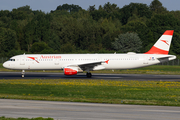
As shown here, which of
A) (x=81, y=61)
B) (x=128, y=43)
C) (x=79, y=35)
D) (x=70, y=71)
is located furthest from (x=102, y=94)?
(x=79, y=35)

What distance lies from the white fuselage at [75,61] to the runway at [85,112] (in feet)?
84.5

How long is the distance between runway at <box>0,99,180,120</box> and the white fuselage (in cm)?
2577

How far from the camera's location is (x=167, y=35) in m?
45.6

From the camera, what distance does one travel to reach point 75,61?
43188 mm

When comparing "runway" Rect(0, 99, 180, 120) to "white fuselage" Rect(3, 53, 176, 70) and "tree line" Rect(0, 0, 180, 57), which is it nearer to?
"white fuselage" Rect(3, 53, 176, 70)

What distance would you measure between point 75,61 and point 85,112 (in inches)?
1124

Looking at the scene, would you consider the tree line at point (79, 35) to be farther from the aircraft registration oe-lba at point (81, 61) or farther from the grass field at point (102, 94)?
the grass field at point (102, 94)

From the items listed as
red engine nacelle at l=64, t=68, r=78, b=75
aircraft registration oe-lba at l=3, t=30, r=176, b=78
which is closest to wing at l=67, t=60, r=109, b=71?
aircraft registration oe-lba at l=3, t=30, r=176, b=78

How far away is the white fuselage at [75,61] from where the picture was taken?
43.1 m

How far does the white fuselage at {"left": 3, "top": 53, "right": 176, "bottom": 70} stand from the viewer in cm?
4306

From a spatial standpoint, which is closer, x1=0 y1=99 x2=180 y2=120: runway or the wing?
x1=0 y1=99 x2=180 y2=120: runway

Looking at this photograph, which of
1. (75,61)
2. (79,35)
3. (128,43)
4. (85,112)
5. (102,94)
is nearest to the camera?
(85,112)

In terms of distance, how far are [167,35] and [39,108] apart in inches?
1332

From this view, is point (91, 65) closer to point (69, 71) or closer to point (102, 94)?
point (69, 71)
